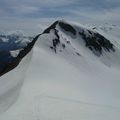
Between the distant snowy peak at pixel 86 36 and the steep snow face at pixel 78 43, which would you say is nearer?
the steep snow face at pixel 78 43

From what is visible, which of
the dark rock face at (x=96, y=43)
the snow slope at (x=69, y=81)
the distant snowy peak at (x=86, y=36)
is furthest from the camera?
the dark rock face at (x=96, y=43)

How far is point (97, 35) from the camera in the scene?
303 ft

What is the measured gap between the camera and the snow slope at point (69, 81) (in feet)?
94.6

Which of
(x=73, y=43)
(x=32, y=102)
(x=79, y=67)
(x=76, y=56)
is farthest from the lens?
(x=73, y=43)

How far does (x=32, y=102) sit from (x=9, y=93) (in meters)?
7.58

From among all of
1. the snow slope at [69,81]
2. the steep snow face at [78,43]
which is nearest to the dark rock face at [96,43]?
the steep snow face at [78,43]

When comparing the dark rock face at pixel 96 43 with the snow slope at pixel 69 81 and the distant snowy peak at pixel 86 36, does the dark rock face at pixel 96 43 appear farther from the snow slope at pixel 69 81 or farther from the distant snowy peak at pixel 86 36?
the snow slope at pixel 69 81

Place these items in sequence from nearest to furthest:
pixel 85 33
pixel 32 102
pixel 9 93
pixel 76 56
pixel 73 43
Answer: pixel 32 102
pixel 9 93
pixel 76 56
pixel 73 43
pixel 85 33

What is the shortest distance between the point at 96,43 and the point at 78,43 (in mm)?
6126

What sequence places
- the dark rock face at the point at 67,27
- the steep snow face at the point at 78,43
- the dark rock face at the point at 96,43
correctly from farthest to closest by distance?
the dark rock face at the point at 67,27
the dark rock face at the point at 96,43
the steep snow face at the point at 78,43

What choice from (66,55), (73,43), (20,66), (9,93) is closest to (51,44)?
(66,55)

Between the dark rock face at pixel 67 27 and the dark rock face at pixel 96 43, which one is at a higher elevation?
the dark rock face at pixel 67 27

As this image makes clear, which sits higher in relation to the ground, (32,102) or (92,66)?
(32,102)

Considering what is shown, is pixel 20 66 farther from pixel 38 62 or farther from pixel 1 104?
pixel 1 104
